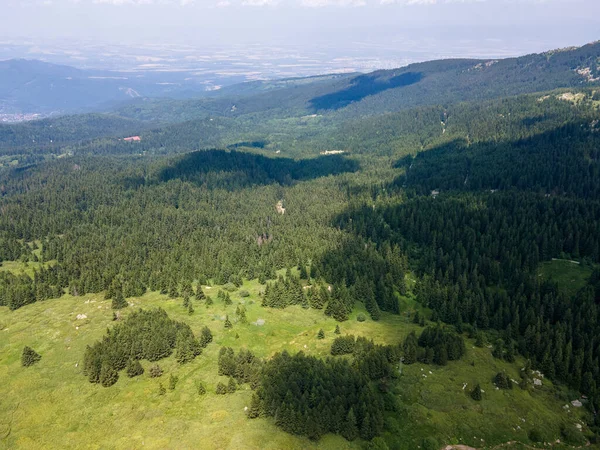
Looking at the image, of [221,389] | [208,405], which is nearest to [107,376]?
[208,405]

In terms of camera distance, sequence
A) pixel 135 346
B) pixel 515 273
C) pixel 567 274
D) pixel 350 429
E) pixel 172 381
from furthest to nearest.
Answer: pixel 567 274 → pixel 515 273 → pixel 135 346 → pixel 172 381 → pixel 350 429

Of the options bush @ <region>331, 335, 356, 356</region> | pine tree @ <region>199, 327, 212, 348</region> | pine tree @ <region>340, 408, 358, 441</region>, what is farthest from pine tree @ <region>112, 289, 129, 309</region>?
pine tree @ <region>340, 408, 358, 441</region>

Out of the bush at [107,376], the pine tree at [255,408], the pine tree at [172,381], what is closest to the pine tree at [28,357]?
the bush at [107,376]

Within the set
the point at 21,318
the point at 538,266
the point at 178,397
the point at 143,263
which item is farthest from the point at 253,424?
the point at 538,266

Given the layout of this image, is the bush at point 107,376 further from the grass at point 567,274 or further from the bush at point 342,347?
the grass at point 567,274

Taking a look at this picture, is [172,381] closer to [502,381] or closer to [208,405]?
[208,405]
